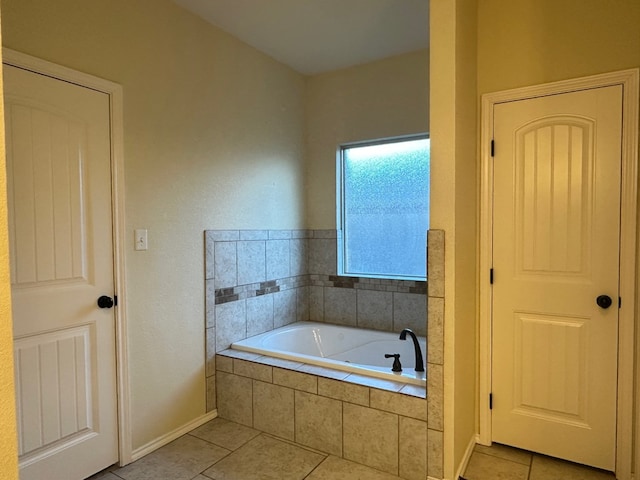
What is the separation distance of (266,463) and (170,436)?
0.67 meters

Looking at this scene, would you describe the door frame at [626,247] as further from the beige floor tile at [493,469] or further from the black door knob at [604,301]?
the beige floor tile at [493,469]

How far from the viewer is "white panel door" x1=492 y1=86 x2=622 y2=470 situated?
80.4 inches

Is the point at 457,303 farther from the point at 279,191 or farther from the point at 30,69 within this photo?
the point at 30,69

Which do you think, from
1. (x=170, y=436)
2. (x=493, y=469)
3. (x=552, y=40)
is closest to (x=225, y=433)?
(x=170, y=436)

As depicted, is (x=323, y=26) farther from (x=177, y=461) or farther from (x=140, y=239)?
(x=177, y=461)

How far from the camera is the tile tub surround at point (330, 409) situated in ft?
6.68

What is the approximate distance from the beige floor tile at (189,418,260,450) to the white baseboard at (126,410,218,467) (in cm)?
3

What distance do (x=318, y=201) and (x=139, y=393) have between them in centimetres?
212

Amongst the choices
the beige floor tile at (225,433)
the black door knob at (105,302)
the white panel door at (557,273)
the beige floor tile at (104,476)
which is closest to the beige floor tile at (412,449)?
the white panel door at (557,273)

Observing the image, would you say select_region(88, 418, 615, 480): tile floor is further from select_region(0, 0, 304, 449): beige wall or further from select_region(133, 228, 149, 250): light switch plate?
select_region(133, 228, 149, 250): light switch plate

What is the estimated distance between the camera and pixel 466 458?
217cm

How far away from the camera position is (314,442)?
2.35 metres

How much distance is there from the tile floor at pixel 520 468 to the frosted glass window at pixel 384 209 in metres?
1.36

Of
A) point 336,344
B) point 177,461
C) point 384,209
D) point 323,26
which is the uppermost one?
point 323,26
